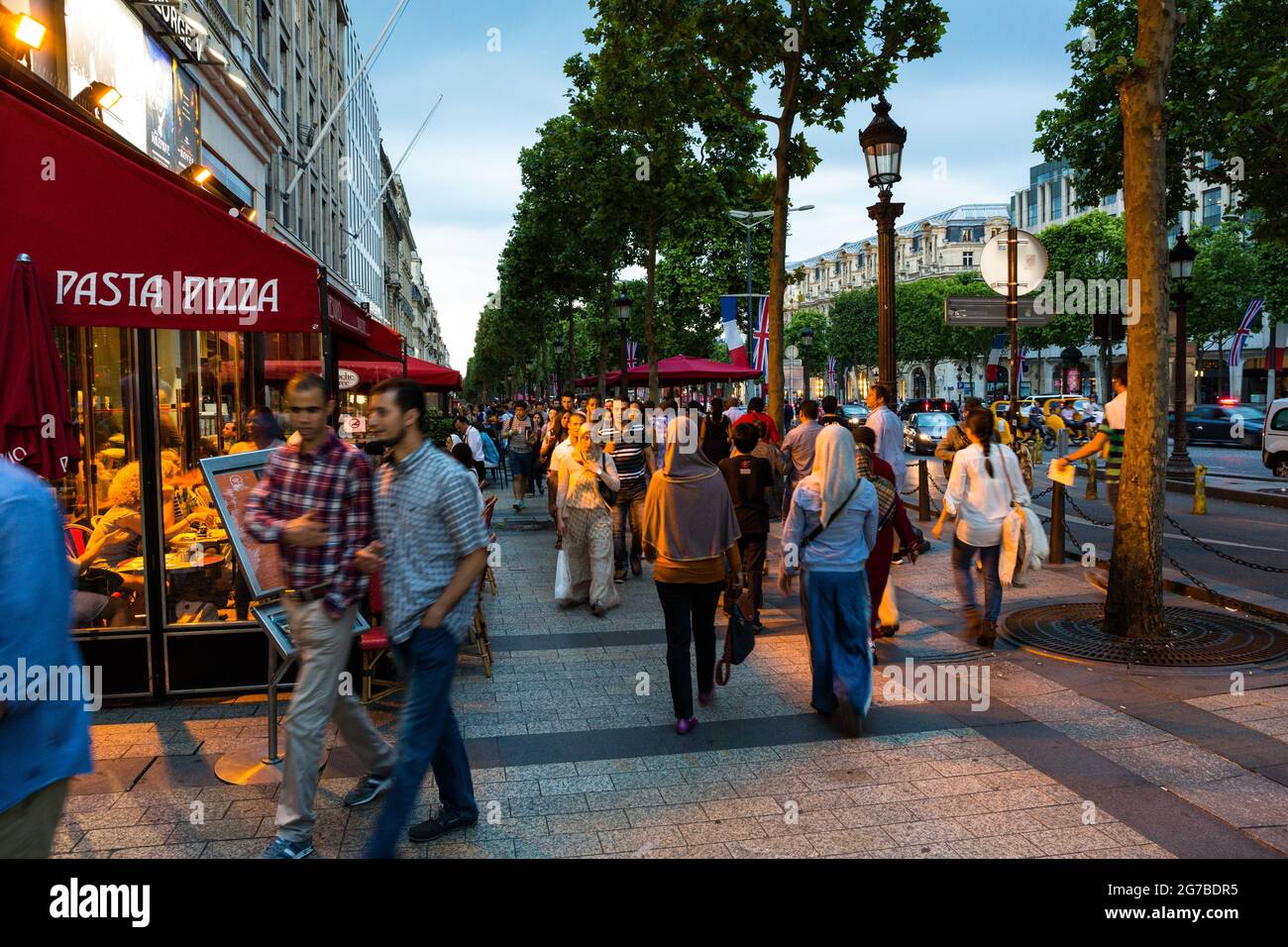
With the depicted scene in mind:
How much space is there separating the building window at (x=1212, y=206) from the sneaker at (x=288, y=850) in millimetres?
63503

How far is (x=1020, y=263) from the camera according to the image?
975 cm

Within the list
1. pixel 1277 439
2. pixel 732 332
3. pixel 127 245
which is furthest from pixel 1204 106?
pixel 127 245

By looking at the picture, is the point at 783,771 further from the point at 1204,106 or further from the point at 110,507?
the point at 1204,106

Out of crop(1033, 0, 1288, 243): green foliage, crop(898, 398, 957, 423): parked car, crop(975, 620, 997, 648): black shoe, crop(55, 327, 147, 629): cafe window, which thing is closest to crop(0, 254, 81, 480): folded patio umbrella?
crop(55, 327, 147, 629): cafe window

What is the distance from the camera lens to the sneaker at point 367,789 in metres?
4.51

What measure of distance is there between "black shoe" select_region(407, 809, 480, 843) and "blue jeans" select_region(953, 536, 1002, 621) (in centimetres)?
452

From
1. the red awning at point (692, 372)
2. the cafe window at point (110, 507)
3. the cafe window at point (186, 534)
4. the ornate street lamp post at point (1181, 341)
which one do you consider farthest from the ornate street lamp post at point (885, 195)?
the red awning at point (692, 372)

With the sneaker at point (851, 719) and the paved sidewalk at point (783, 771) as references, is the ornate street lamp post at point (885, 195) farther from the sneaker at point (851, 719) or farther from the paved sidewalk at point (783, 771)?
the sneaker at point (851, 719)

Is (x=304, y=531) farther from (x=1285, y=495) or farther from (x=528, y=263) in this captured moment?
(x=528, y=263)

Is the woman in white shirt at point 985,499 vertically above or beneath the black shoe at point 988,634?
above

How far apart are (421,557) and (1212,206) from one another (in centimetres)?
6511

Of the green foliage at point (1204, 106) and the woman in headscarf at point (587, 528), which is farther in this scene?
the green foliage at point (1204, 106)

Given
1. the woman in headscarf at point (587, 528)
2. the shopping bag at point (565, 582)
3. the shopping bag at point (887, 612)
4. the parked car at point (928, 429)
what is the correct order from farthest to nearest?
the parked car at point (928, 429) → the shopping bag at point (565, 582) → the woman in headscarf at point (587, 528) → the shopping bag at point (887, 612)
